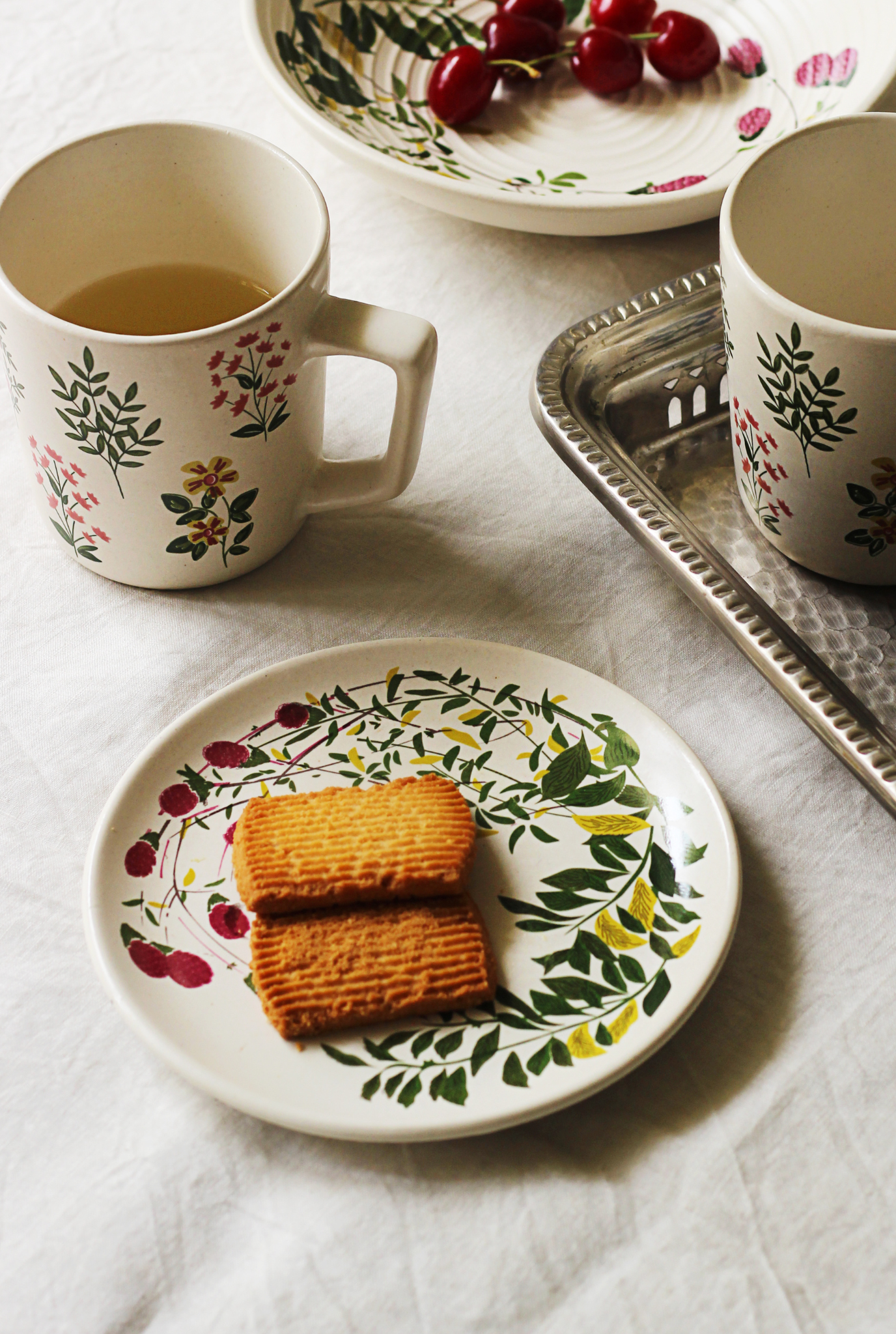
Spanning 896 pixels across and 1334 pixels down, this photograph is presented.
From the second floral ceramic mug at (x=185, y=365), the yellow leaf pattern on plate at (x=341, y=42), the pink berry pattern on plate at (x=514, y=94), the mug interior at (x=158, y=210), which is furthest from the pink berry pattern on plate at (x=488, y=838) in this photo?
the yellow leaf pattern on plate at (x=341, y=42)

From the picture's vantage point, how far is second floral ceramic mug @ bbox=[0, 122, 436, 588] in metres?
0.49

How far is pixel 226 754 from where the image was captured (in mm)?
504

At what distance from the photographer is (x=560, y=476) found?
642 mm

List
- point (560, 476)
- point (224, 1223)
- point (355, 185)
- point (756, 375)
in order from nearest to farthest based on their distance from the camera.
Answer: point (224, 1223)
point (756, 375)
point (560, 476)
point (355, 185)

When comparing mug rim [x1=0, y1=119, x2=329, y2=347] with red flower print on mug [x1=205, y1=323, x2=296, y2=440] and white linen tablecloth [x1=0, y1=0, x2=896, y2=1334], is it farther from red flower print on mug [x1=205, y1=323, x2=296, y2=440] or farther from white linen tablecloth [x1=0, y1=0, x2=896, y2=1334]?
white linen tablecloth [x1=0, y1=0, x2=896, y2=1334]

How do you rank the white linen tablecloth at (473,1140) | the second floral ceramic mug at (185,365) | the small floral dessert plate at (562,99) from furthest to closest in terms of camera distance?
the small floral dessert plate at (562,99) < the second floral ceramic mug at (185,365) < the white linen tablecloth at (473,1140)

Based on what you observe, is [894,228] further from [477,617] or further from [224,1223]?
[224,1223]

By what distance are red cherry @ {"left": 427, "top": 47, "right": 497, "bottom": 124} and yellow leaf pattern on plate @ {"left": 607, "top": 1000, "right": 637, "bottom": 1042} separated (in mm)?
560

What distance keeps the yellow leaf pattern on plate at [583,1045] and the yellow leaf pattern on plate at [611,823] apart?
0.09 m

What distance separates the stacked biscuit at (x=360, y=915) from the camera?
42 centimetres

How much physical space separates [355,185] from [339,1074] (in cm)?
60

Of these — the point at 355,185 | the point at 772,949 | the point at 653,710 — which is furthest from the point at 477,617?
the point at 355,185

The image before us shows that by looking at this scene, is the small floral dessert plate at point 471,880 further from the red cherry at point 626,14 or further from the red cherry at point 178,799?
the red cherry at point 626,14

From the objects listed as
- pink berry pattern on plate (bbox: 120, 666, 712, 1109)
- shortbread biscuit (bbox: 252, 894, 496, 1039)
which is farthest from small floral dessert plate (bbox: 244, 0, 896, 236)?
shortbread biscuit (bbox: 252, 894, 496, 1039)
